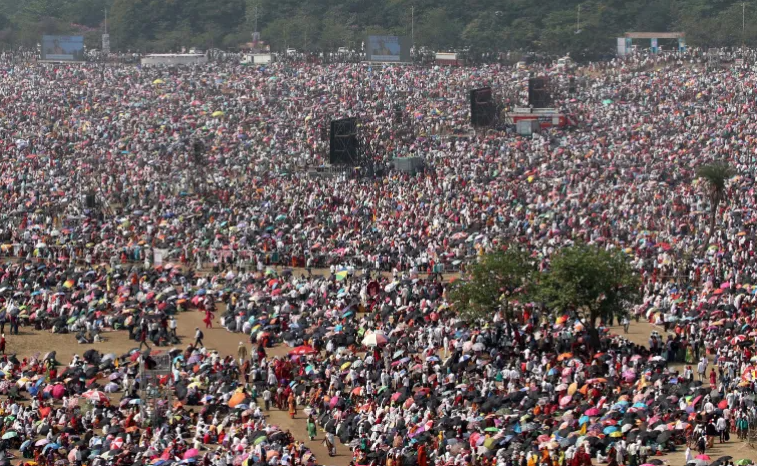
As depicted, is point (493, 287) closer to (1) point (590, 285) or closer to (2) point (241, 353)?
(1) point (590, 285)

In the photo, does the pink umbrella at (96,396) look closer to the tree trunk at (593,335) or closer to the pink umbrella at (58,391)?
the pink umbrella at (58,391)

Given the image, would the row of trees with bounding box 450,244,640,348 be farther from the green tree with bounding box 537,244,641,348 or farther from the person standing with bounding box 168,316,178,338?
the person standing with bounding box 168,316,178,338

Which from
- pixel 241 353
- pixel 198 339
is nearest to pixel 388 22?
pixel 198 339

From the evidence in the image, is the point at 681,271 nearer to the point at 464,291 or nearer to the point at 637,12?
the point at 464,291

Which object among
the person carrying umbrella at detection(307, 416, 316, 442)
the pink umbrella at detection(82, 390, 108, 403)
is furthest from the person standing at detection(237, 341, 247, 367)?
the person carrying umbrella at detection(307, 416, 316, 442)

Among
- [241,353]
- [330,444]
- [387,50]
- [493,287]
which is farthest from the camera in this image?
[387,50]

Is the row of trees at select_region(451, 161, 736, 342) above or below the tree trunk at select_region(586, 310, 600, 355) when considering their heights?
above

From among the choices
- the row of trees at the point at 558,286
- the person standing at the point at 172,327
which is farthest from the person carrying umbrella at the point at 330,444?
the person standing at the point at 172,327
